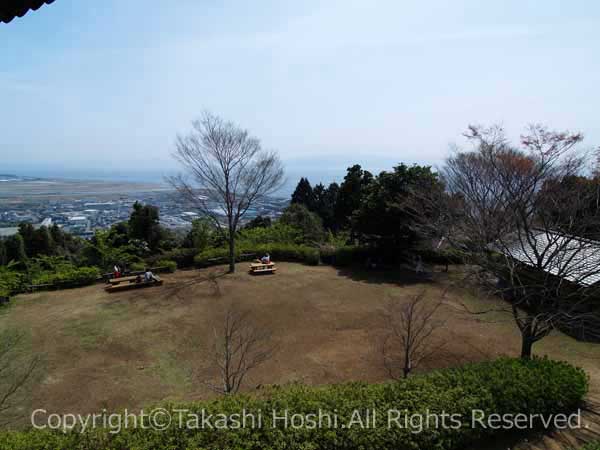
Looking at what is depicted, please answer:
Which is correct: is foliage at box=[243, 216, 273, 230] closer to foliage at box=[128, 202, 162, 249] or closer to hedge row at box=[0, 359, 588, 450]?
foliage at box=[128, 202, 162, 249]

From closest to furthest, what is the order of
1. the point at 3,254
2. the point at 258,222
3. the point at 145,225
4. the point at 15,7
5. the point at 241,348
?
the point at 15,7, the point at 241,348, the point at 3,254, the point at 145,225, the point at 258,222

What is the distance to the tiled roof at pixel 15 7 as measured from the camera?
5.42 feet

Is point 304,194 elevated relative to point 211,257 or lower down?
elevated

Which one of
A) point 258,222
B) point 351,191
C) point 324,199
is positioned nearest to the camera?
point 351,191

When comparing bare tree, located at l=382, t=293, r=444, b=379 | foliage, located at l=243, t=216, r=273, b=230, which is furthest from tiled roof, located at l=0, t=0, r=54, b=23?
foliage, located at l=243, t=216, r=273, b=230

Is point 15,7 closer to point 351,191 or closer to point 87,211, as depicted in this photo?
point 351,191

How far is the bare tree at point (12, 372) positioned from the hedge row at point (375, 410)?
191 cm

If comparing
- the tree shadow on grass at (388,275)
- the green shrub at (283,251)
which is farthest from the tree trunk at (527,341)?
the green shrub at (283,251)

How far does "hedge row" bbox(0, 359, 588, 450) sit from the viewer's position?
381 centimetres

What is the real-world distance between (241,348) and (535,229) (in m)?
8.14

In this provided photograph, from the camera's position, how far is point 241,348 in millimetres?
7809

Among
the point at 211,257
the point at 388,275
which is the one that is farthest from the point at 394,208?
the point at 211,257

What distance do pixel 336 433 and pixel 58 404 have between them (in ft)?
17.5

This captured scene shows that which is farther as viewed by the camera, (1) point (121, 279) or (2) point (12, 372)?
(1) point (121, 279)
